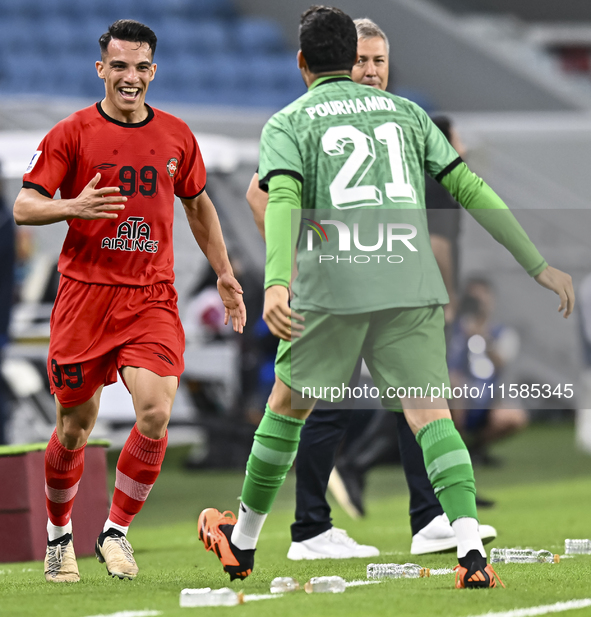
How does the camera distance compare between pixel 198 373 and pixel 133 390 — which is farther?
pixel 198 373

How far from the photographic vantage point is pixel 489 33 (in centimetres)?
1995

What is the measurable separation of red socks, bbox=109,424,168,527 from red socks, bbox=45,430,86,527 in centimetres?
17

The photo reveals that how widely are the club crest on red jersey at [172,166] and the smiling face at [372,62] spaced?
98 centimetres

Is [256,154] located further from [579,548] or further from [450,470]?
[450,470]

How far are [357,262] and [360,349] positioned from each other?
0.29 meters

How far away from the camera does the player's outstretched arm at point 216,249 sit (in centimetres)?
459

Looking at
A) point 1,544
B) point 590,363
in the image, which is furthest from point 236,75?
point 1,544

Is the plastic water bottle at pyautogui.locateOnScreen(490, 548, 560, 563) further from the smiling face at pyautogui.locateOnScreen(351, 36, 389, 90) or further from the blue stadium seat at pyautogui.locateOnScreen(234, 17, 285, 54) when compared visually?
the blue stadium seat at pyautogui.locateOnScreen(234, 17, 285, 54)

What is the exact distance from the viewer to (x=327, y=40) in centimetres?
388

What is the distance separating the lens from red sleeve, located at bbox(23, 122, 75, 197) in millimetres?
4082

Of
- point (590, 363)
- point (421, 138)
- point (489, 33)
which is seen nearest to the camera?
point (421, 138)

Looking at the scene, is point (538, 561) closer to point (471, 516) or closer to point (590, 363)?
Answer: point (471, 516)

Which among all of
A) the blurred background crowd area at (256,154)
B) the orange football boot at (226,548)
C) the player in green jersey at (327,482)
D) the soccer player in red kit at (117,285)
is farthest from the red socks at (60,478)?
the blurred background crowd area at (256,154)

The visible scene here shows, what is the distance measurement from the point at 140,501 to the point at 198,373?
548 centimetres
